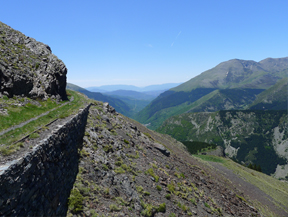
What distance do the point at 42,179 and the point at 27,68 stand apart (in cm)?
2741

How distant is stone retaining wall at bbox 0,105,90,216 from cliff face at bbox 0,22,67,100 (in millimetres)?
17328

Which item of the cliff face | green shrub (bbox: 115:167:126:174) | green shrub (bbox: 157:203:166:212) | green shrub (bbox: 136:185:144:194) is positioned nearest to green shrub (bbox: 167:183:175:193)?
green shrub (bbox: 157:203:166:212)

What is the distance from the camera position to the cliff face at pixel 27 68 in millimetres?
24281

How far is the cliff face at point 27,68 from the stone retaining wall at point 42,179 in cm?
1733

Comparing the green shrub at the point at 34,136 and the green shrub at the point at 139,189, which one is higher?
the green shrub at the point at 34,136

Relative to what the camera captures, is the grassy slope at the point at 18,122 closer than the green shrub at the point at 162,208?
Yes

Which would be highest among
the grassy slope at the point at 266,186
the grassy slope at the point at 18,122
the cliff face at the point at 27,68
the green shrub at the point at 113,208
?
the cliff face at the point at 27,68

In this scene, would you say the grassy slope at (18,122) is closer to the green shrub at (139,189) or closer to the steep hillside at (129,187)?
the steep hillside at (129,187)

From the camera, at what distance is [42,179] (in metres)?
9.36

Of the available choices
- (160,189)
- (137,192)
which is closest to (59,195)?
(137,192)

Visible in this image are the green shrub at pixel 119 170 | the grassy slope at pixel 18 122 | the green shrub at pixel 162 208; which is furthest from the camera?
the green shrub at pixel 119 170

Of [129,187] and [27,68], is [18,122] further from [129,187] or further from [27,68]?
[27,68]

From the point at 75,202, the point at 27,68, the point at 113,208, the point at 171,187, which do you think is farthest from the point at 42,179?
the point at 27,68

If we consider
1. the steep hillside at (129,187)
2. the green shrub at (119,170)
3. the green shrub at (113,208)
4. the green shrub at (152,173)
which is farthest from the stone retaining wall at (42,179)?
the green shrub at (152,173)
